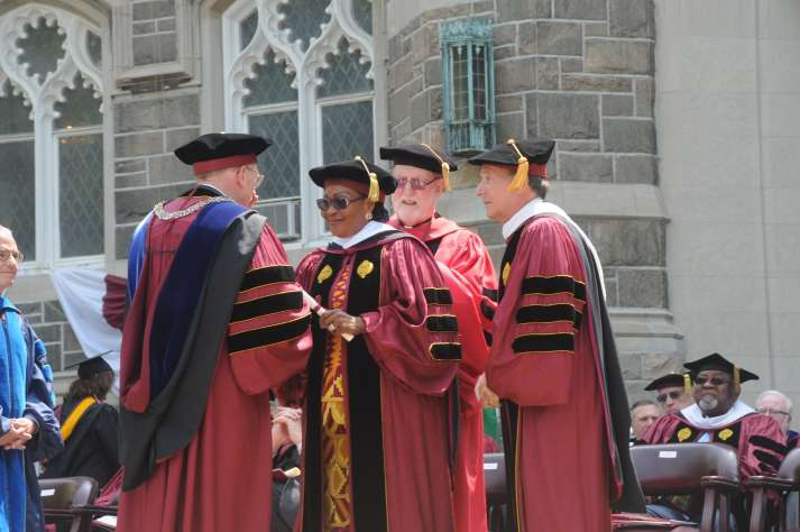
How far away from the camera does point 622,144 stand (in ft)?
47.9

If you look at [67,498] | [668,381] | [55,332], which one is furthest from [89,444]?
[55,332]

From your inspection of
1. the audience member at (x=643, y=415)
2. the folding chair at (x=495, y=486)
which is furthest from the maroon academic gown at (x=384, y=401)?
the audience member at (x=643, y=415)

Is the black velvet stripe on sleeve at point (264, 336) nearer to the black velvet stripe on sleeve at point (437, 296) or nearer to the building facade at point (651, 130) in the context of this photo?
the black velvet stripe on sleeve at point (437, 296)

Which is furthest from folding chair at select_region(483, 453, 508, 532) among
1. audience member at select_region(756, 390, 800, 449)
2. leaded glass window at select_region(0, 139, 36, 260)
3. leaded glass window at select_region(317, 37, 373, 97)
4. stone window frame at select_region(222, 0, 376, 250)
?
leaded glass window at select_region(0, 139, 36, 260)

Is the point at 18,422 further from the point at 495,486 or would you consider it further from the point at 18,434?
the point at 495,486

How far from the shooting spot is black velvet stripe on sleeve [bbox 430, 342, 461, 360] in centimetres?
875

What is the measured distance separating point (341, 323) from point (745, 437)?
399 cm

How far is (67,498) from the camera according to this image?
11438mm

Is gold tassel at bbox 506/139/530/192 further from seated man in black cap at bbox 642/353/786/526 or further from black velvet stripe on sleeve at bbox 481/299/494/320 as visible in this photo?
seated man in black cap at bbox 642/353/786/526

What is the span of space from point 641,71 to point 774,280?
1.93 m

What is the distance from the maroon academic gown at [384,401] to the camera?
874 centimetres

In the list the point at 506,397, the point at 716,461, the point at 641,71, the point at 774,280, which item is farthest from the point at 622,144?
the point at 506,397

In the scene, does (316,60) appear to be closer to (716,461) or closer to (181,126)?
(181,126)

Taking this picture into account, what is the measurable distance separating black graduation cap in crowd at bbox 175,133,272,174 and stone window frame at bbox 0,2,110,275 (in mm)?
9150
